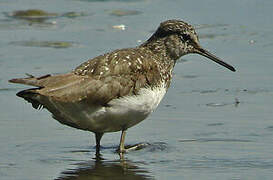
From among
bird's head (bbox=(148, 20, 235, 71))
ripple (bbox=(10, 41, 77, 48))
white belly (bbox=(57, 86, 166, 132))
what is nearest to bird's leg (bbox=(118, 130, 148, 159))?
white belly (bbox=(57, 86, 166, 132))

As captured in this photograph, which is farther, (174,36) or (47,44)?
(47,44)

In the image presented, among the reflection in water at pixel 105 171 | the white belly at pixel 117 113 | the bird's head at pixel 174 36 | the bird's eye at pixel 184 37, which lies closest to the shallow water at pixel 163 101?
the reflection in water at pixel 105 171

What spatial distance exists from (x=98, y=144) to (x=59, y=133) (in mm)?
722

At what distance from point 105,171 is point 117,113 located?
0.61 m

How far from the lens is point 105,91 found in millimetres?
7961

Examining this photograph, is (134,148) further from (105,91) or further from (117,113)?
(105,91)

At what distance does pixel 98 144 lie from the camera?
841 centimetres

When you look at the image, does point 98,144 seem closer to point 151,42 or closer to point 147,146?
point 147,146

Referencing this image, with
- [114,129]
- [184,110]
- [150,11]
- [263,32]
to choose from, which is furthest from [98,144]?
[150,11]

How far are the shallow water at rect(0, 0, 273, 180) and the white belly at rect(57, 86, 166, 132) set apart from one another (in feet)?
1.13

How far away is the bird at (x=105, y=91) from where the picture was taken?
7.79 meters

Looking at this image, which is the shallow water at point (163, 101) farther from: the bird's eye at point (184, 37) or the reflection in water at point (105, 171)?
the bird's eye at point (184, 37)

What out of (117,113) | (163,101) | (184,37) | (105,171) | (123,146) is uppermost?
(184,37)

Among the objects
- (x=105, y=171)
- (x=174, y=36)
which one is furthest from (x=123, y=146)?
(x=174, y=36)
